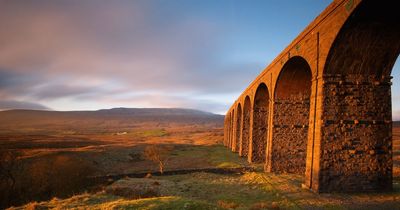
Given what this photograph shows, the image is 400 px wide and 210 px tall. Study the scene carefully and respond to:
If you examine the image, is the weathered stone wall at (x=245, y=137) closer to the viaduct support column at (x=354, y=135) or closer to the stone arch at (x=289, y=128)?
the stone arch at (x=289, y=128)

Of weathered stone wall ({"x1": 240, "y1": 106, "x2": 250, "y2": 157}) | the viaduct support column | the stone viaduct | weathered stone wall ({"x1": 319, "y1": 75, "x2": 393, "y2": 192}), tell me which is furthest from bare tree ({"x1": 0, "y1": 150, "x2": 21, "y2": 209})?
weathered stone wall ({"x1": 240, "y1": 106, "x2": 250, "y2": 157})

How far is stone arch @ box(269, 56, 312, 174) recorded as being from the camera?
18109 millimetres

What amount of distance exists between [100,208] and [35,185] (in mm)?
12455

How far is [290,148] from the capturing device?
18250 mm

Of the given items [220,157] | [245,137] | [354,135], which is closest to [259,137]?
Result: [245,137]

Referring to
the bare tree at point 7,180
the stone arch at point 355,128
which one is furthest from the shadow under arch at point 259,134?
the bare tree at point 7,180

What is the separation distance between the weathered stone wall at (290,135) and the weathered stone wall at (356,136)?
673 cm

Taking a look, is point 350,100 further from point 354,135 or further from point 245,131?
point 245,131

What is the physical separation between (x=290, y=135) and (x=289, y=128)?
525mm

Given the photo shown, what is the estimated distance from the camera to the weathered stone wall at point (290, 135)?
18141 millimetres

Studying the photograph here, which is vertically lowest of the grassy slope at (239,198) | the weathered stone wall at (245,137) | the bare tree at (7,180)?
the bare tree at (7,180)

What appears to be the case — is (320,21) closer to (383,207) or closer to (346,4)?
(346,4)

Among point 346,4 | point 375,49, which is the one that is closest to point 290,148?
point 375,49

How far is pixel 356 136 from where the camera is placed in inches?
449
